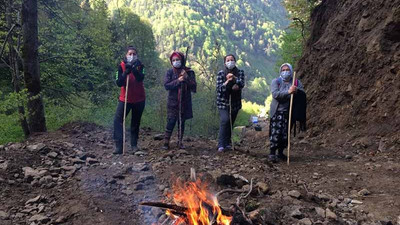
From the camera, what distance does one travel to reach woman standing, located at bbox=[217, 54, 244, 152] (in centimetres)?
647

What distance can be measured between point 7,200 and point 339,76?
28.1ft

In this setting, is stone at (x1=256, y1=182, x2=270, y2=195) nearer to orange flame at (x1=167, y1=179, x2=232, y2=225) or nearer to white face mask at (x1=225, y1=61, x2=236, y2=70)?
orange flame at (x1=167, y1=179, x2=232, y2=225)

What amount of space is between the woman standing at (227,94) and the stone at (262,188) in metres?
2.34

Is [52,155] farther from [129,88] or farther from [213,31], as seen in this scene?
[213,31]

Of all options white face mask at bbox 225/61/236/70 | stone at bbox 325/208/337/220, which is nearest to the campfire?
stone at bbox 325/208/337/220

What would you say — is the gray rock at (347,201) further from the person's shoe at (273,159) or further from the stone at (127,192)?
the stone at (127,192)

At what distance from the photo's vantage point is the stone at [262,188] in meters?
4.11

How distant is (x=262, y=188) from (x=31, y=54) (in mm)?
6788

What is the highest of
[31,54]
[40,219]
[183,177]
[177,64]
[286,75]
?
[31,54]

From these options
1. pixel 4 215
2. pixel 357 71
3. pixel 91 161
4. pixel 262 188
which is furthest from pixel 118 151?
pixel 357 71

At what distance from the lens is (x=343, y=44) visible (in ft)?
30.8

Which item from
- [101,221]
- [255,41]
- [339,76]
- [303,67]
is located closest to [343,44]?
[339,76]

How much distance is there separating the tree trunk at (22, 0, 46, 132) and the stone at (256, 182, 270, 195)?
6019 mm

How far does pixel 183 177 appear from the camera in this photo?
447cm
